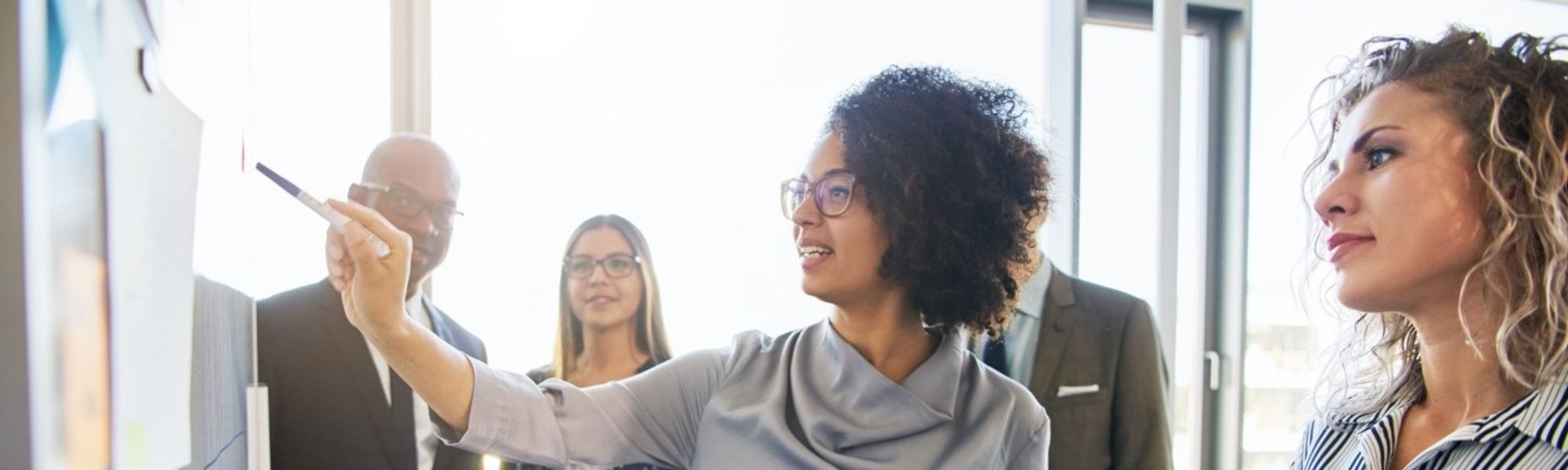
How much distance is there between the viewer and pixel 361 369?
1274 mm

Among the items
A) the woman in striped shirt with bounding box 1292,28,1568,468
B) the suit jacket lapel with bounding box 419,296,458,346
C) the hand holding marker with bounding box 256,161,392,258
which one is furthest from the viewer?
the suit jacket lapel with bounding box 419,296,458,346

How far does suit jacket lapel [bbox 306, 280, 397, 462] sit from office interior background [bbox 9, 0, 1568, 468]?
68mm

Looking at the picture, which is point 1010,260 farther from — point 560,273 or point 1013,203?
point 560,273

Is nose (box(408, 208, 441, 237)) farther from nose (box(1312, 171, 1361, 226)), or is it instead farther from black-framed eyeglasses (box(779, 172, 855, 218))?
nose (box(1312, 171, 1361, 226))

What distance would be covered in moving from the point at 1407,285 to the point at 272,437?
1.29 metres

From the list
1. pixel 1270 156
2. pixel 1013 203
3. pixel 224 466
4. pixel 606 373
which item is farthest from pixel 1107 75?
pixel 224 466

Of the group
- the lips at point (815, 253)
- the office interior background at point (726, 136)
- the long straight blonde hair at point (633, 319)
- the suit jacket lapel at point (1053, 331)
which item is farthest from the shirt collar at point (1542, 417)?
the long straight blonde hair at point (633, 319)

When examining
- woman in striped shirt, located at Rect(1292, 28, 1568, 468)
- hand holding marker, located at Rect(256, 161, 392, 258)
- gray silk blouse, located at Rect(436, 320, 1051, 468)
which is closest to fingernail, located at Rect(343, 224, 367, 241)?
hand holding marker, located at Rect(256, 161, 392, 258)

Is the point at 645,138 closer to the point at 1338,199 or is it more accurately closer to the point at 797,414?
the point at 797,414

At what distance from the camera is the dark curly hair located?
Result: 4.35 ft

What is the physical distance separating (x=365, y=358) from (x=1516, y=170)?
51.4 inches

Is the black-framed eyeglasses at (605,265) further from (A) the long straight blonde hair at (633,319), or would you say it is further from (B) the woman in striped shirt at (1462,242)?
(B) the woman in striped shirt at (1462,242)

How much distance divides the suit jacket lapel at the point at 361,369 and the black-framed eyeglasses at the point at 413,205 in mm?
138

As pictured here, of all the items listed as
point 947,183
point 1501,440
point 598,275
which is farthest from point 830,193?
point 1501,440
